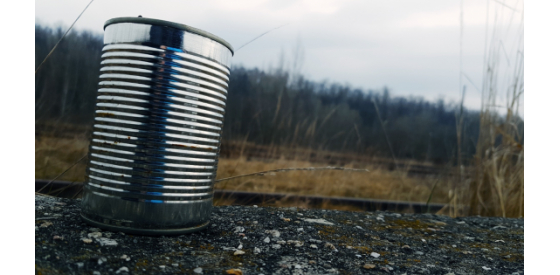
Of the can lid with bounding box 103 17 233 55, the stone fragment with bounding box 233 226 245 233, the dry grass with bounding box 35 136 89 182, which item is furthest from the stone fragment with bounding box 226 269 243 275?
the dry grass with bounding box 35 136 89 182

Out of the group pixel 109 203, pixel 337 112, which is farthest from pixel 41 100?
pixel 337 112

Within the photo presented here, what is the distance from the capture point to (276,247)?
146 centimetres

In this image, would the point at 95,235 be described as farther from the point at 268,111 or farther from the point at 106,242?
the point at 268,111

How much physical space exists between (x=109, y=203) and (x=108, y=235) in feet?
0.37

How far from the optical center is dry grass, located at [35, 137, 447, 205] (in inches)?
112

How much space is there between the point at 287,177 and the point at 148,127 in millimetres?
2931

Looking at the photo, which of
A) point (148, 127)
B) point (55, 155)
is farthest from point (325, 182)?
point (148, 127)

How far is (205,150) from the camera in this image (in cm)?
150

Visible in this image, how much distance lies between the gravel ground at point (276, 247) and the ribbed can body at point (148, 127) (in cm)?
10

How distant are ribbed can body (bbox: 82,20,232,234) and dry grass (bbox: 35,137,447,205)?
0.91 meters

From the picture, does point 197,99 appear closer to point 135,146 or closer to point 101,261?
point 135,146

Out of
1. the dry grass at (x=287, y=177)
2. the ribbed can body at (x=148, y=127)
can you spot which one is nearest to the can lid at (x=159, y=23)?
the ribbed can body at (x=148, y=127)

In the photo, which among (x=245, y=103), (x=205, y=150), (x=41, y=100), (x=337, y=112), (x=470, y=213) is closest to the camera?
(x=205, y=150)

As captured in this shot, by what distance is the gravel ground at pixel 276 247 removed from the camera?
1211 millimetres
